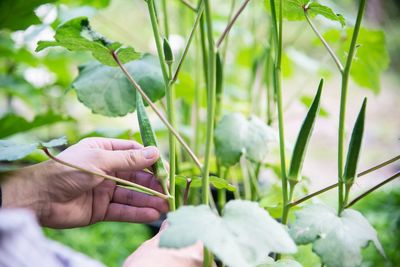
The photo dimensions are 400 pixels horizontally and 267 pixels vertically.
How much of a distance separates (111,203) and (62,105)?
116cm

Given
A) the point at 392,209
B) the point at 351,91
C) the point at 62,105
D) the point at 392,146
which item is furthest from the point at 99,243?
the point at 351,91

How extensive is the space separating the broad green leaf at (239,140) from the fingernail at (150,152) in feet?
0.68

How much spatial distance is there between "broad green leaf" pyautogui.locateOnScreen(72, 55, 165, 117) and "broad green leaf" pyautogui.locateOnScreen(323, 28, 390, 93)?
0.43 metres

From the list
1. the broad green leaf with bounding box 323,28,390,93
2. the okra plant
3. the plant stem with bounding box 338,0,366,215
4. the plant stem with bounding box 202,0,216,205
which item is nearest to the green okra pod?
the okra plant

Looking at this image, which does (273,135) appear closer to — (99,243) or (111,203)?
(111,203)

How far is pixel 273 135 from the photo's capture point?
0.82 meters

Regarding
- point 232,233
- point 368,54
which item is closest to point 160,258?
point 232,233

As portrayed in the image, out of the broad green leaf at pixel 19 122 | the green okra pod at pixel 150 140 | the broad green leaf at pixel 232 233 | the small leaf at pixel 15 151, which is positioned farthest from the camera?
the broad green leaf at pixel 19 122

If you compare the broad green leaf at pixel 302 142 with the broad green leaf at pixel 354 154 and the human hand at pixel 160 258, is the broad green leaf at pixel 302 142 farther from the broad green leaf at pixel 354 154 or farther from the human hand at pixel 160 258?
the human hand at pixel 160 258

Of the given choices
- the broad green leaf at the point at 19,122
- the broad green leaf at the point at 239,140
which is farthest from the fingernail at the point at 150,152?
the broad green leaf at the point at 19,122

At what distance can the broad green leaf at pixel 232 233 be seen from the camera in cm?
42

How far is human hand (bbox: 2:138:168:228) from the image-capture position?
0.61 metres

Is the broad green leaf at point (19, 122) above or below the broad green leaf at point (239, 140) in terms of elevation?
below

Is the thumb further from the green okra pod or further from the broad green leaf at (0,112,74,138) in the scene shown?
the broad green leaf at (0,112,74,138)
